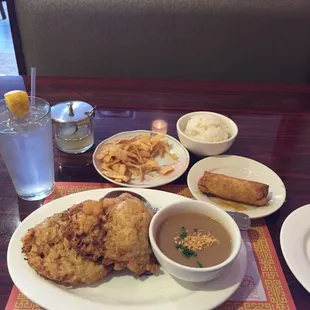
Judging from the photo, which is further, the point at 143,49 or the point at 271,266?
the point at 143,49

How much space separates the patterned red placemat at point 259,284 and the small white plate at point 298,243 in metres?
0.05

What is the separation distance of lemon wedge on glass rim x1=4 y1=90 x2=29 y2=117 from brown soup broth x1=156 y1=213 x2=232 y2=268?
591 millimetres

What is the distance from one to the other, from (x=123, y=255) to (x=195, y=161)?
2.31ft

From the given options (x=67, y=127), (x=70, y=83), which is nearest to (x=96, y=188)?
(x=67, y=127)

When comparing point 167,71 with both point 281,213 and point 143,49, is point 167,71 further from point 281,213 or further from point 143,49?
point 281,213

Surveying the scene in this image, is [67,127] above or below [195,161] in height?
above

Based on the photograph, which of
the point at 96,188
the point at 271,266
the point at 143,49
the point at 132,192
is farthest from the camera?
the point at 143,49

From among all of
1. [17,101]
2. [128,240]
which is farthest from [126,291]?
[17,101]

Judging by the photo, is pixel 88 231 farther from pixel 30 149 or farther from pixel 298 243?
pixel 298 243

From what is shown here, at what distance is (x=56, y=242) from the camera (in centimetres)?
102

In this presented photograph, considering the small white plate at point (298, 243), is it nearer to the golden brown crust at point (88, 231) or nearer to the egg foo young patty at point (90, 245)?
the egg foo young patty at point (90, 245)

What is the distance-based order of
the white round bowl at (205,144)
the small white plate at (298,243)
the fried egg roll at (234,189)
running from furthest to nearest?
the white round bowl at (205,144)
the fried egg roll at (234,189)
the small white plate at (298,243)

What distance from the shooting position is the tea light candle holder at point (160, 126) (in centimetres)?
173

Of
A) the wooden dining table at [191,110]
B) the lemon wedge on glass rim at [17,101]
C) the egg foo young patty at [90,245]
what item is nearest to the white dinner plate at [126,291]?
the egg foo young patty at [90,245]
